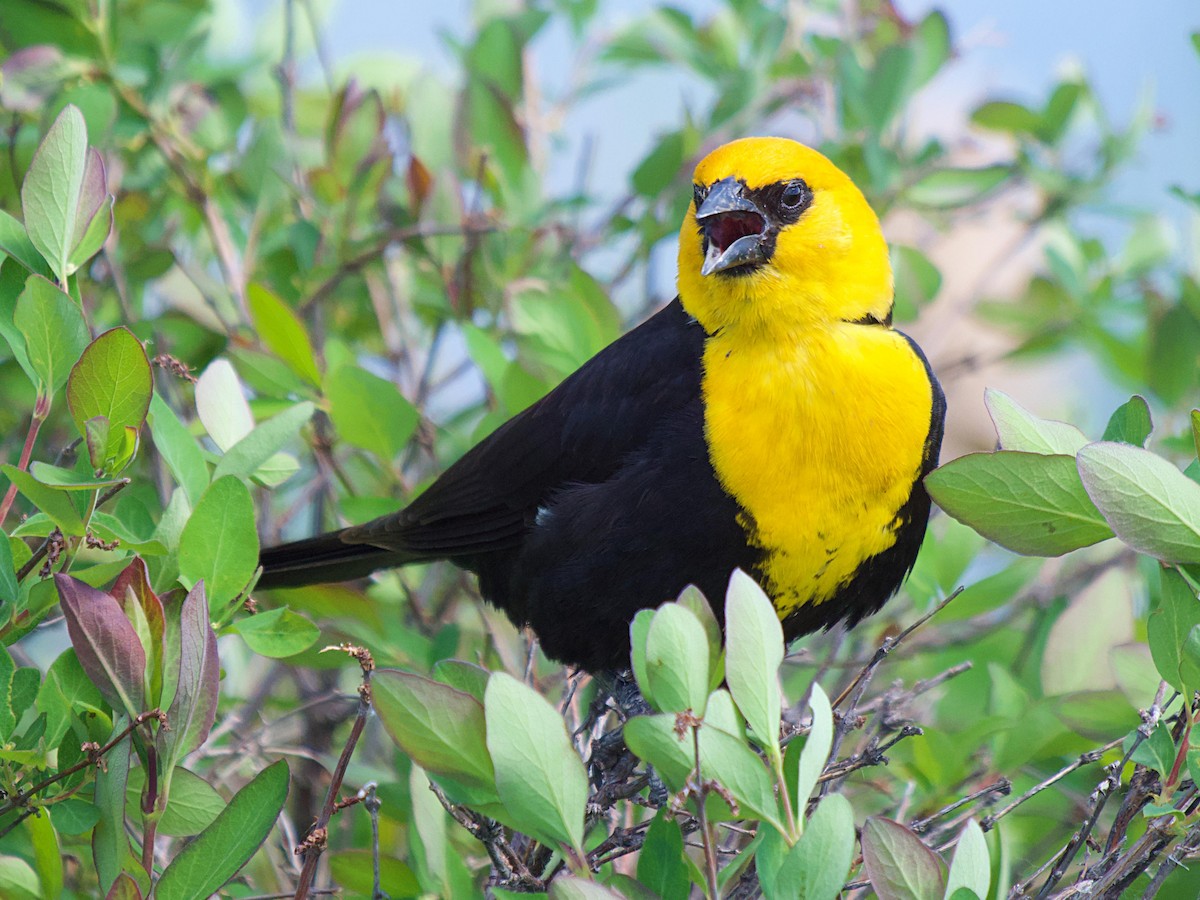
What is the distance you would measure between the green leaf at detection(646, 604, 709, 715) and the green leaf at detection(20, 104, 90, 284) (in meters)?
0.86

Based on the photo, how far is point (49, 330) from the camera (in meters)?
1.50

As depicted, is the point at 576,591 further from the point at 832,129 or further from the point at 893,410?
the point at 832,129

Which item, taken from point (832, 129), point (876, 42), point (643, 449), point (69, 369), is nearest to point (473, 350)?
point (643, 449)

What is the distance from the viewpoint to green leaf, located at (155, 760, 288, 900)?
1299 millimetres

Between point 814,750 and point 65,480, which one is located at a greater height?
point 65,480

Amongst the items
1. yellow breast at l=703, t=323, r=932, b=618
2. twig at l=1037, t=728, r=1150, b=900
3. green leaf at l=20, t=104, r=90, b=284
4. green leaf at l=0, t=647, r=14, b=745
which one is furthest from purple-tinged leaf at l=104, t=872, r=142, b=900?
yellow breast at l=703, t=323, r=932, b=618

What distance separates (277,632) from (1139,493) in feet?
3.30

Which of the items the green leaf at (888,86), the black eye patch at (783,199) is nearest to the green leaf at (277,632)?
the black eye patch at (783,199)

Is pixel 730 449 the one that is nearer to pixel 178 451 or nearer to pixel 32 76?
pixel 178 451

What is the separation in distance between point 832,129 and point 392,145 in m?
1.13

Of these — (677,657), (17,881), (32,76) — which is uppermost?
(32,76)

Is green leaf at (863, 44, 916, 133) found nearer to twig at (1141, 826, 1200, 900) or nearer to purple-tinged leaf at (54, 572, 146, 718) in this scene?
twig at (1141, 826, 1200, 900)

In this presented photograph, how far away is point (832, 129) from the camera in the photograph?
3275 mm

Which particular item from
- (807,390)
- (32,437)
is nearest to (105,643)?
(32,437)
